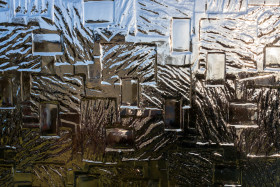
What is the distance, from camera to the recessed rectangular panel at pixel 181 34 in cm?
55

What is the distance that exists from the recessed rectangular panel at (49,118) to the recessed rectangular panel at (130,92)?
207mm

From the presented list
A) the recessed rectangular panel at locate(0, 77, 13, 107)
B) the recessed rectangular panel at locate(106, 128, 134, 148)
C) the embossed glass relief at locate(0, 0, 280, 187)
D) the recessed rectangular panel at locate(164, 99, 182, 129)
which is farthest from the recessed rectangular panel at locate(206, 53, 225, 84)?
the recessed rectangular panel at locate(0, 77, 13, 107)

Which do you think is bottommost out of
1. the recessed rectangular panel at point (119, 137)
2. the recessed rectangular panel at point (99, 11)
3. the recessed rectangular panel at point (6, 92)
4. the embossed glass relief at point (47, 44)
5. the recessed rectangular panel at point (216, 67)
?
the recessed rectangular panel at point (119, 137)

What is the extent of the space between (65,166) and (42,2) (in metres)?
0.49

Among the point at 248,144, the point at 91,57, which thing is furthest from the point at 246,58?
the point at 91,57

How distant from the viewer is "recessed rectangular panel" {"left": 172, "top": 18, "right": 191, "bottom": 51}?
1.81ft

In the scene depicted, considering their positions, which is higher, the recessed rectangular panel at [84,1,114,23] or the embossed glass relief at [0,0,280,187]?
the recessed rectangular panel at [84,1,114,23]

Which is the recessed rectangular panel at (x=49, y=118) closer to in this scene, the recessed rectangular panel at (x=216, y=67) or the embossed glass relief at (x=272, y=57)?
the recessed rectangular panel at (x=216, y=67)

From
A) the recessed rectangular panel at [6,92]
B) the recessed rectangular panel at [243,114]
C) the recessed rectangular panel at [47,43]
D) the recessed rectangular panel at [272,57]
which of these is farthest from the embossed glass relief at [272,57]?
the recessed rectangular panel at [6,92]

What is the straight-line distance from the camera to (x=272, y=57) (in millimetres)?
552

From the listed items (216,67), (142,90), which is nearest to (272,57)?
(216,67)

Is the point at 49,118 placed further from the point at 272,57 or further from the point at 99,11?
the point at 272,57

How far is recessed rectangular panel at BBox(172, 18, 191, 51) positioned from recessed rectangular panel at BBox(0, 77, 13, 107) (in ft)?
1.64

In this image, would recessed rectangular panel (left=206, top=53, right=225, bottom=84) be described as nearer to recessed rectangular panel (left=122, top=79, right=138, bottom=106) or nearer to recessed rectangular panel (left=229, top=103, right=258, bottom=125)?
recessed rectangular panel (left=229, top=103, right=258, bottom=125)
